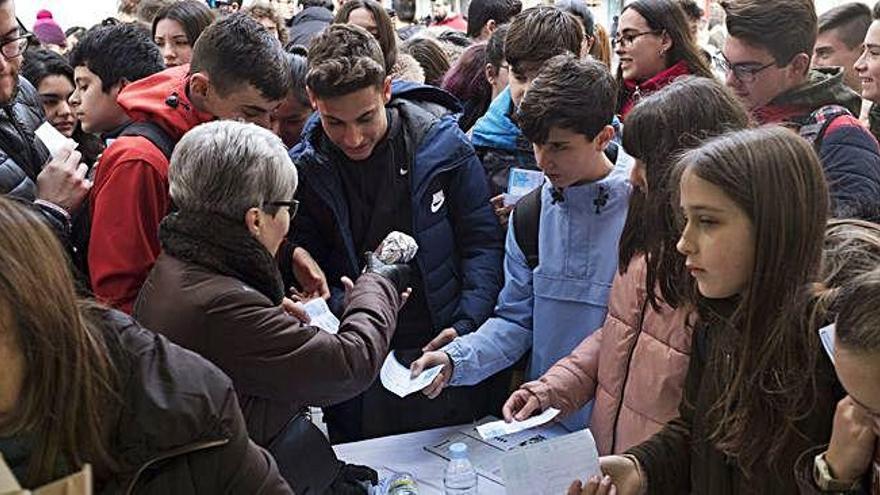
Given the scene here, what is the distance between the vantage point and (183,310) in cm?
171

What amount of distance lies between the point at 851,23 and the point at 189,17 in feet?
9.85

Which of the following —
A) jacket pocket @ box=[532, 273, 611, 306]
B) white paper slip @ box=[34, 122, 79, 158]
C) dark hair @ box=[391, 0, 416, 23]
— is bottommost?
dark hair @ box=[391, 0, 416, 23]

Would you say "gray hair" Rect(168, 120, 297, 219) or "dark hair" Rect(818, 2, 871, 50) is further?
"dark hair" Rect(818, 2, 871, 50)

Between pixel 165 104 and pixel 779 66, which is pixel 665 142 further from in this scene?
pixel 165 104

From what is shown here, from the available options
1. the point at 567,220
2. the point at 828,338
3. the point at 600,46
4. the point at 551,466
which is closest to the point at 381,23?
the point at 600,46

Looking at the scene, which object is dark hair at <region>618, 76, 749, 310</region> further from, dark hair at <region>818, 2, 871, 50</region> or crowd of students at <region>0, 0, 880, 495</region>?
dark hair at <region>818, 2, 871, 50</region>

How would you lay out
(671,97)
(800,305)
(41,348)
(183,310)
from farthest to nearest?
(671,97) → (183,310) → (800,305) → (41,348)

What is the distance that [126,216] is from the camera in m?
2.23

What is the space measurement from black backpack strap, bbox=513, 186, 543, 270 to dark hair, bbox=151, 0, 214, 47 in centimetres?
216

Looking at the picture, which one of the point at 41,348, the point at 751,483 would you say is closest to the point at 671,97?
the point at 751,483

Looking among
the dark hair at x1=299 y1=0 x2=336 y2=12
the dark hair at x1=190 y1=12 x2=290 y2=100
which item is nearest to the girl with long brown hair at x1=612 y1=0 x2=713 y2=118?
the dark hair at x1=190 y1=12 x2=290 y2=100

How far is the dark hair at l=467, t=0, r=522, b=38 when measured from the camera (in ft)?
16.1

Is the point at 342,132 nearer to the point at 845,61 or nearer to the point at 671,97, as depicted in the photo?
the point at 671,97

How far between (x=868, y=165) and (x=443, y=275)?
1.18 m
